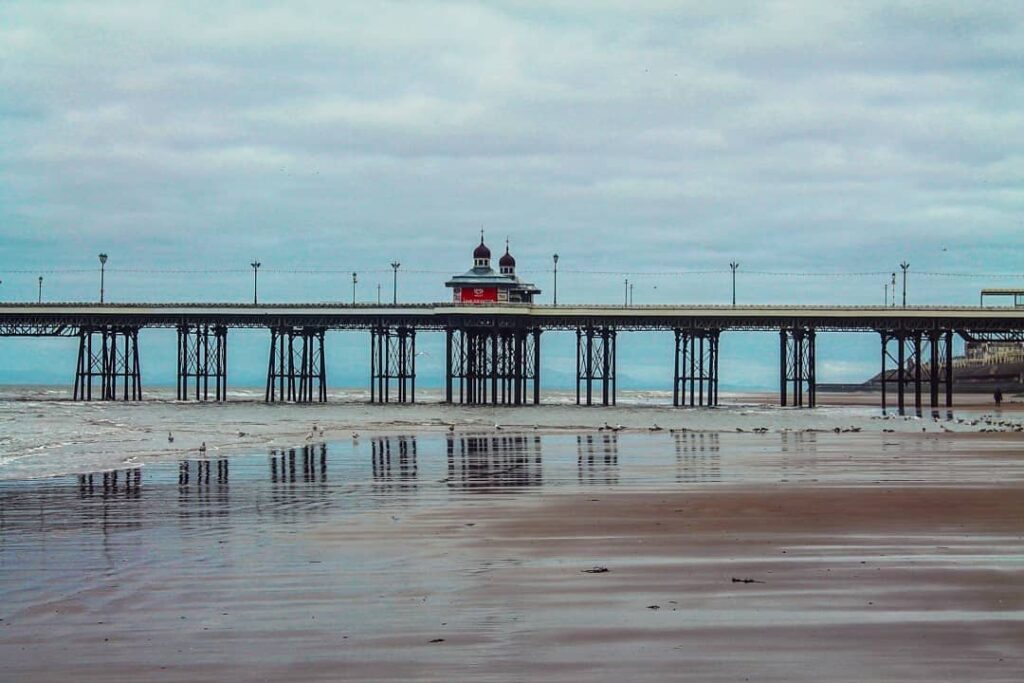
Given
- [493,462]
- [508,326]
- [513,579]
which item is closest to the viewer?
[513,579]

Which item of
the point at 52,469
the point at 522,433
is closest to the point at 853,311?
the point at 522,433

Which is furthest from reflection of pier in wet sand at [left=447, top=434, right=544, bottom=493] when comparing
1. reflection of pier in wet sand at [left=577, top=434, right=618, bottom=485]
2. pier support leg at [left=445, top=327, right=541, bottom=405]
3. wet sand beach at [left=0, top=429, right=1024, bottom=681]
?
pier support leg at [left=445, top=327, right=541, bottom=405]

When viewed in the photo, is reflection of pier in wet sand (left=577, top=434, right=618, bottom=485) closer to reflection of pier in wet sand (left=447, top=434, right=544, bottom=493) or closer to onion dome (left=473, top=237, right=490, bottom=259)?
reflection of pier in wet sand (left=447, top=434, right=544, bottom=493)

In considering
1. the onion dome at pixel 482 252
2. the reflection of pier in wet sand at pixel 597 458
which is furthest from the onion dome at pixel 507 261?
the reflection of pier in wet sand at pixel 597 458

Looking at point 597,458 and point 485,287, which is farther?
point 485,287

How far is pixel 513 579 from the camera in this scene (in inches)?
417

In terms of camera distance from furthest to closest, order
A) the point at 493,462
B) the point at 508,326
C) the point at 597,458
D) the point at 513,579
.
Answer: the point at 508,326, the point at 597,458, the point at 493,462, the point at 513,579

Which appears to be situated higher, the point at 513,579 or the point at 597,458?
the point at 513,579

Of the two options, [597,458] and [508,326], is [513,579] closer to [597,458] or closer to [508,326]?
[597,458]

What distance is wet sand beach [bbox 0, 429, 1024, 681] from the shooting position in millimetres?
7930

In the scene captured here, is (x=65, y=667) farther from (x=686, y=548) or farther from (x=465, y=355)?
(x=465, y=355)

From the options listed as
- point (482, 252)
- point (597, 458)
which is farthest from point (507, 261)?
point (597, 458)

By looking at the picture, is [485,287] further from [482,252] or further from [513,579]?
[513,579]

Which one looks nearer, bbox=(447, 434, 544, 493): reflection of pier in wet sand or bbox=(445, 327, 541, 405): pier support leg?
bbox=(447, 434, 544, 493): reflection of pier in wet sand
